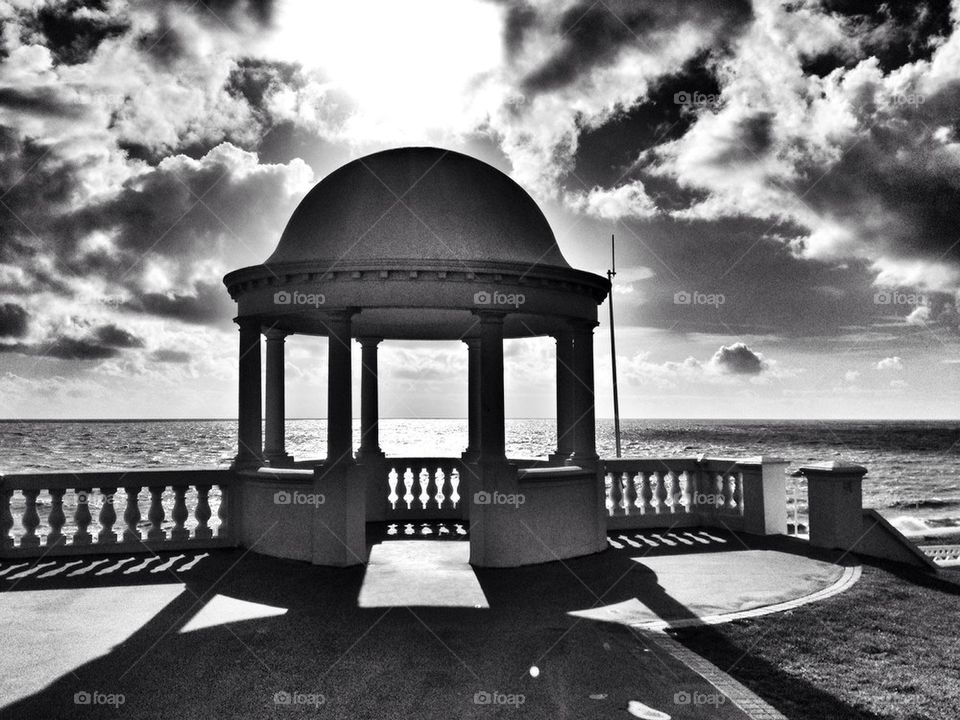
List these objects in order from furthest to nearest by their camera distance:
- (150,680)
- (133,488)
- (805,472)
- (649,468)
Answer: (649,468) < (805,472) < (133,488) < (150,680)

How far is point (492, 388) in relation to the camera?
38.1 feet

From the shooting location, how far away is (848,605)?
30.3 ft

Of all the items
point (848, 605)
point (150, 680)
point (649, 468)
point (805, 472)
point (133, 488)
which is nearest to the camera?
point (150, 680)

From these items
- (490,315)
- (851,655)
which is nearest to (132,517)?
(490,315)

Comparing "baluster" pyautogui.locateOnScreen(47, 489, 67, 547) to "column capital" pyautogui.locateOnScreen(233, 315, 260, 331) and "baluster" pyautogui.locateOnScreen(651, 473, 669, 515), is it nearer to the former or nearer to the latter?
"column capital" pyautogui.locateOnScreen(233, 315, 260, 331)

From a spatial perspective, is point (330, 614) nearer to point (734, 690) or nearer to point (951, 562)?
point (734, 690)

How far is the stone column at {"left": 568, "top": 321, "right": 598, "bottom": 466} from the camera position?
42.8 feet

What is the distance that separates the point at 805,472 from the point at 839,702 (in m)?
7.07

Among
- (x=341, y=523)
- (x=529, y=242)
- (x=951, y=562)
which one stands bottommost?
(x=951, y=562)

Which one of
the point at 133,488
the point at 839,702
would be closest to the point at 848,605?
the point at 839,702

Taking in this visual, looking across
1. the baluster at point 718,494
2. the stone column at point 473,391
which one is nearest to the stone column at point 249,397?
the stone column at point 473,391

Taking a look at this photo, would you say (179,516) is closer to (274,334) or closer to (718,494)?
(274,334)

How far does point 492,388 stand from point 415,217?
296cm

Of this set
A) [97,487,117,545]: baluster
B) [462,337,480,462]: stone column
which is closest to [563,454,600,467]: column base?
[462,337,480,462]: stone column
